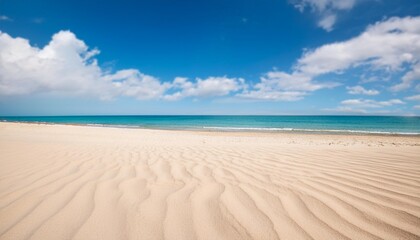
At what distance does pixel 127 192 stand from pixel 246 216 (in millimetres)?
1511

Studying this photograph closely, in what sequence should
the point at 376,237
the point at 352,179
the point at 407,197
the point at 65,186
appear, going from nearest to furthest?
the point at 376,237
the point at 407,197
the point at 65,186
the point at 352,179

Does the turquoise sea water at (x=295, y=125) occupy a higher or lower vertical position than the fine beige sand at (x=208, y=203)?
lower

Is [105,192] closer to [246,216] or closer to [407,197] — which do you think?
[246,216]

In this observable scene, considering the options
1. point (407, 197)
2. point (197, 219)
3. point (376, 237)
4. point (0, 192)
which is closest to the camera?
point (376, 237)

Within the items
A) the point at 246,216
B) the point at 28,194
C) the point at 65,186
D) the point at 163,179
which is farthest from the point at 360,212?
the point at 28,194

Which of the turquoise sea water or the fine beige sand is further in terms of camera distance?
the turquoise sea water

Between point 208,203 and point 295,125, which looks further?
point 295,125

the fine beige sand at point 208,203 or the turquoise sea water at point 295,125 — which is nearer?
the fine beige sand at point 208,203

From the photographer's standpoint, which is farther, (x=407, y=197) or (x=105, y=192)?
(x=105, y=192)

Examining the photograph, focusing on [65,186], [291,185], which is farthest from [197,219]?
[65,186]

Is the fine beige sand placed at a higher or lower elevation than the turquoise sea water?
higher

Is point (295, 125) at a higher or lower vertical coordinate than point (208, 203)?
lower

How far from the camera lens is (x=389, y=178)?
126 inches

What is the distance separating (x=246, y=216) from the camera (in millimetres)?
2045
